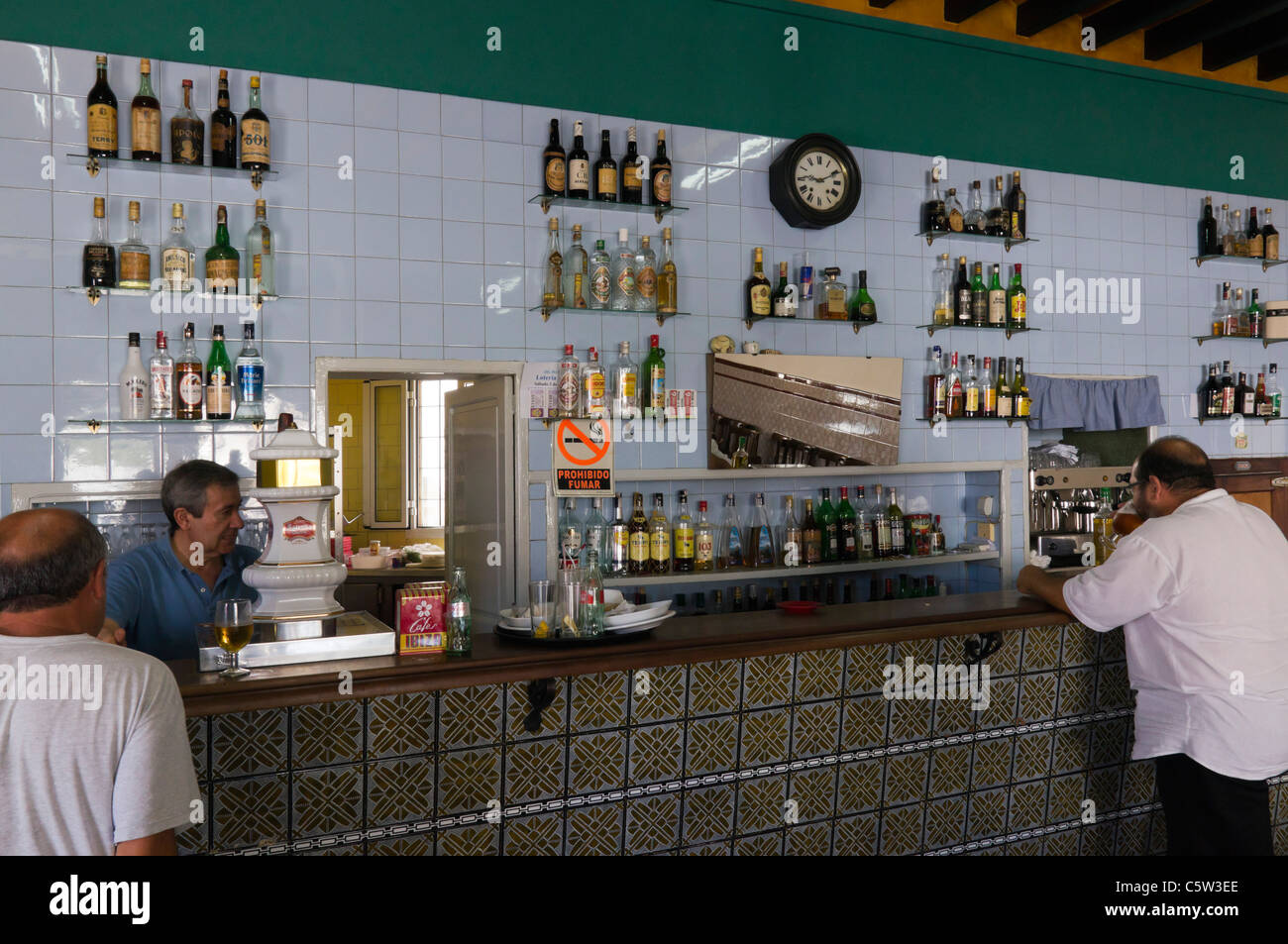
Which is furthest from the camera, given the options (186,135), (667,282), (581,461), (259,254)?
(667,282)

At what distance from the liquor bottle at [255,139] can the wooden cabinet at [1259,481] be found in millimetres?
5153

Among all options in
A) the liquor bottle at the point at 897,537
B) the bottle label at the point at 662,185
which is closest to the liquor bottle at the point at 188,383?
the bottle label at the point at 662,185

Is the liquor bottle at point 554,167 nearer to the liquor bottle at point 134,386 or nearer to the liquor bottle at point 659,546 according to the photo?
the liquor bottle at point 659,546

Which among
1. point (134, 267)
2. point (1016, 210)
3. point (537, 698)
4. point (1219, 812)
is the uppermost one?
point (1016, 210)

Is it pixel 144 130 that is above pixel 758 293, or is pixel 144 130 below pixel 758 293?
above

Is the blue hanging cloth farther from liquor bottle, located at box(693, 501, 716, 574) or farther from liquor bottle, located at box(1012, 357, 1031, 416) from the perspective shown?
liquor bottle, located at box(693, 501, 716, 574)

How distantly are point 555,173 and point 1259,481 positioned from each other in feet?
14.7

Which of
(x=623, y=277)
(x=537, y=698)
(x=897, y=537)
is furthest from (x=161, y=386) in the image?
(x=897, y=537)

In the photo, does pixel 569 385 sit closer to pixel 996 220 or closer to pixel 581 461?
pixel 581 461

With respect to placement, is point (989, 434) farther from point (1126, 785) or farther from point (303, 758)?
point (303, 758)

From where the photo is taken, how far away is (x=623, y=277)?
13.9 ft

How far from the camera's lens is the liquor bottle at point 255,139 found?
3.61 m

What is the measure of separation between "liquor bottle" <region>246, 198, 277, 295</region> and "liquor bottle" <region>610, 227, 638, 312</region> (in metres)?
1.41

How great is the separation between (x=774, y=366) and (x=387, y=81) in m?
2.07
